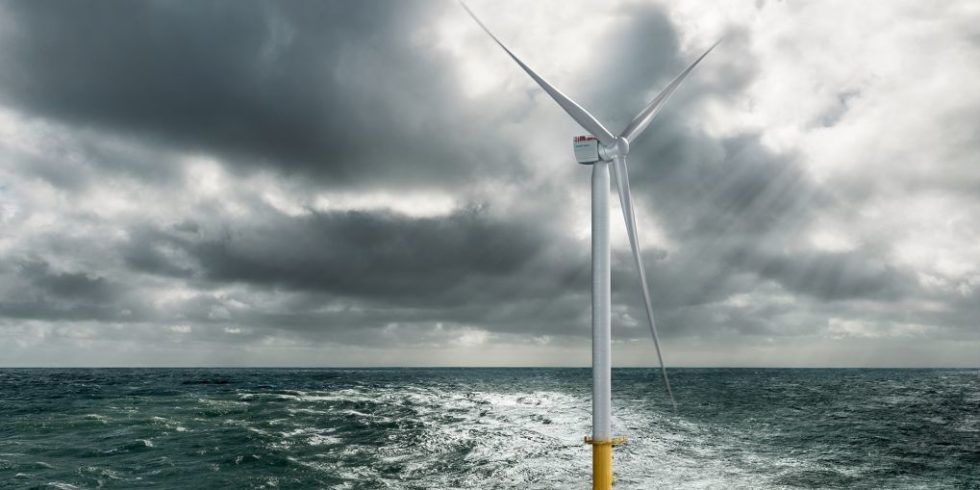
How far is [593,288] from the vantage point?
1644cm

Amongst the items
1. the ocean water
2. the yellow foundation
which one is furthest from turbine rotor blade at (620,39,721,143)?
the ocean water

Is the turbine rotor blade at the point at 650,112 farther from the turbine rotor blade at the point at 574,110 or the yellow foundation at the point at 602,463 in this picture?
the yellow foundation at the point at 602,463

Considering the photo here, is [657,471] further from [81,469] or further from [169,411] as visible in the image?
Result: [169,411]

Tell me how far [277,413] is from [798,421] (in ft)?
153

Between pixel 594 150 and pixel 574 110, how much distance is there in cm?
261

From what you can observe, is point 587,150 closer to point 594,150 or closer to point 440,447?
point 594,150

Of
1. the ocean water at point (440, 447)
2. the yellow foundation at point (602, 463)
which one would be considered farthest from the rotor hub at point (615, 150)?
the ocean water at point (440, 447)

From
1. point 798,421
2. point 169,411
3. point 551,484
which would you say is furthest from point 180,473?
point 798,421

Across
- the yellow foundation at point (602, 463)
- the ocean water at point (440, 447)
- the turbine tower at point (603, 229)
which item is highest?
the turbine tower at point (603, 229)

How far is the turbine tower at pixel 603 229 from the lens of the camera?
15766mm

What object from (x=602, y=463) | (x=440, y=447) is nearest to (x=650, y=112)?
(x=602, y=463)

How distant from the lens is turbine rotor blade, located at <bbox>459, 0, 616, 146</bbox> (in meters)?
18.9

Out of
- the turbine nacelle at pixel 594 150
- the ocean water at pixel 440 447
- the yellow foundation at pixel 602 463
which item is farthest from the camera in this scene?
the ocean water at pixel 440 447

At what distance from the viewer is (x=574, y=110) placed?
20672mm
